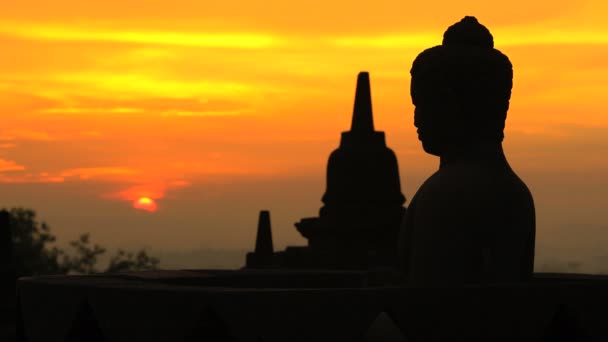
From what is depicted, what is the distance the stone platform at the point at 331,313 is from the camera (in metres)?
8.04

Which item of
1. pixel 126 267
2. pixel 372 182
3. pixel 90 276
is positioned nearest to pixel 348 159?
pixel 372 182

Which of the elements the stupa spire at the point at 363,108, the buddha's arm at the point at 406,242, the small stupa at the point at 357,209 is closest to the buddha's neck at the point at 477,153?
Answer: the buddha's arm at the point at 406,242

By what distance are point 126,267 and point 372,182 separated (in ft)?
84.0

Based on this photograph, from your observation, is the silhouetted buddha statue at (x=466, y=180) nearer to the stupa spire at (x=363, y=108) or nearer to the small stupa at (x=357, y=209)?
the small stupa at (x=357, y=209)

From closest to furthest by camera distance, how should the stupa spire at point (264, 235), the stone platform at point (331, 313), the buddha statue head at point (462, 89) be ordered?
the stone platform at point (331, 313), the buddha statue head at point (462, 89), the stupa spire at point (264, 235)

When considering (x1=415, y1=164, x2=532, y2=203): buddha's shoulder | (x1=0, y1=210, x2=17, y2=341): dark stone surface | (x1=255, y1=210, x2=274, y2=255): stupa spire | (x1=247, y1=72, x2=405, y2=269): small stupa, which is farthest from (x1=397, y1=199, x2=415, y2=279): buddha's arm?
(x1=255, y1=210, x2=274, y2=255): stupa spire

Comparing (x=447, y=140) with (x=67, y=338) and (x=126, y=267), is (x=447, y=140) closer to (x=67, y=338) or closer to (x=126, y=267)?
(x=67, y=338)

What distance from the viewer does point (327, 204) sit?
25609 millimetres

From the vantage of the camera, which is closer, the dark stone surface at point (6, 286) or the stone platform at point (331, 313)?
the stone platform at point (331, 313)

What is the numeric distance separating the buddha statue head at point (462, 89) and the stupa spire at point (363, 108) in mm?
16445

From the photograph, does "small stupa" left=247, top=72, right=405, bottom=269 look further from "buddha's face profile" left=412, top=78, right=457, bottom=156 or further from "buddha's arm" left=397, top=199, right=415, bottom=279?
"buddha's arm" left=397, top=199, right=415, bottom=279

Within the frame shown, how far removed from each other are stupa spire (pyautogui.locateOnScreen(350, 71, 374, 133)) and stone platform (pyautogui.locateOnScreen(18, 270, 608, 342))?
687 inches

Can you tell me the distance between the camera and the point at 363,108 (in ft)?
86.1

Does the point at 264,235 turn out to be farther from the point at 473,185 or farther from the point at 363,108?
the point at 473,185
